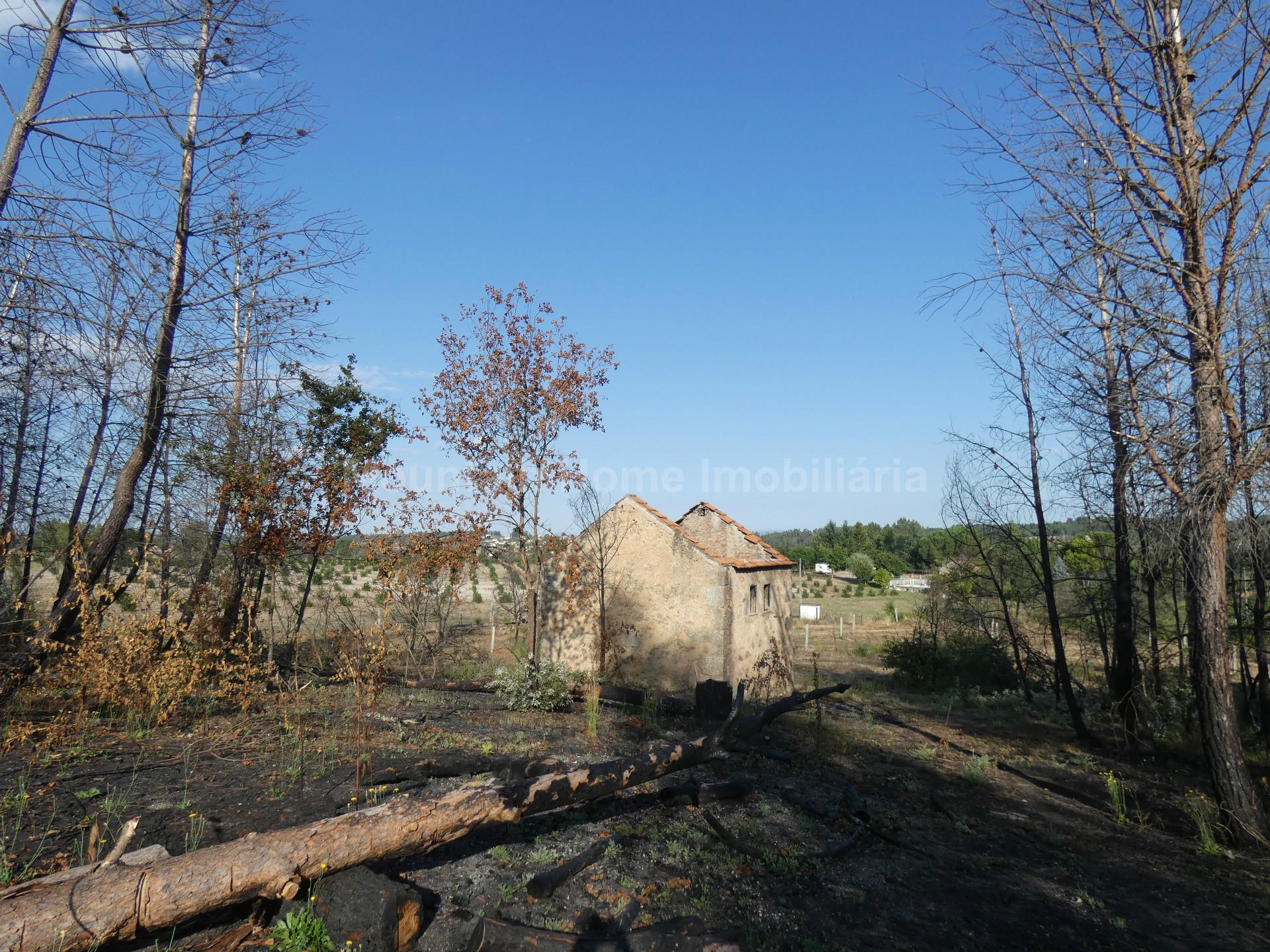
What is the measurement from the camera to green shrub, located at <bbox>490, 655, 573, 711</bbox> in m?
12.2

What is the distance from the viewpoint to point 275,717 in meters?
9.55

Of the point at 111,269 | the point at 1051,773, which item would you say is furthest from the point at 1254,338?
the point at 111,269

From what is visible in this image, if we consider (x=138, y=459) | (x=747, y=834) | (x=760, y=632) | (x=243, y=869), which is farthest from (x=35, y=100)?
(x=760, y=632)

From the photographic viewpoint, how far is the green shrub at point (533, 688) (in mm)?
12211

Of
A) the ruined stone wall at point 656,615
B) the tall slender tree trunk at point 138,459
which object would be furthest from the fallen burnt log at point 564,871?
the ruined stone wall at point 656,615

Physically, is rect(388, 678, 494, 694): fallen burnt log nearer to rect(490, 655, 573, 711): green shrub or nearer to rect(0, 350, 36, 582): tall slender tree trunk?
rect(490, 655, 573, 711): green shrub

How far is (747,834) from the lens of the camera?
6508mm

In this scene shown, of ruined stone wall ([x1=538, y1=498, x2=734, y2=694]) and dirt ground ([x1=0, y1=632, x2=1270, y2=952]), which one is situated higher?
ruined stone wall ([x1=538, y1=498, x2=734, y2=694])

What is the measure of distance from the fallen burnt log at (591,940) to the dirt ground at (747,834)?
0.33 metres

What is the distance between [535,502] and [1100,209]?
35.4 ft

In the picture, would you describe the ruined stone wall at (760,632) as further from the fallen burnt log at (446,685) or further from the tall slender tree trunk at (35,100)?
the tall slender tree trunk at (35,100)

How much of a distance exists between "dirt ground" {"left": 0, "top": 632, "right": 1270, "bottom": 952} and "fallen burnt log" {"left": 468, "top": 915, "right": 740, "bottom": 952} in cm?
33

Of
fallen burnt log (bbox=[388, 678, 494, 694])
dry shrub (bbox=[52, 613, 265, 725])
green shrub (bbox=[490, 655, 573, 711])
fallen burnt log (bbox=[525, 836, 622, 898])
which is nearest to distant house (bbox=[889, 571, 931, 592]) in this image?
green shrub (bbox=[490, 655, 573, 711])

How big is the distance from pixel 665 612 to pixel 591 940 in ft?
37.6
